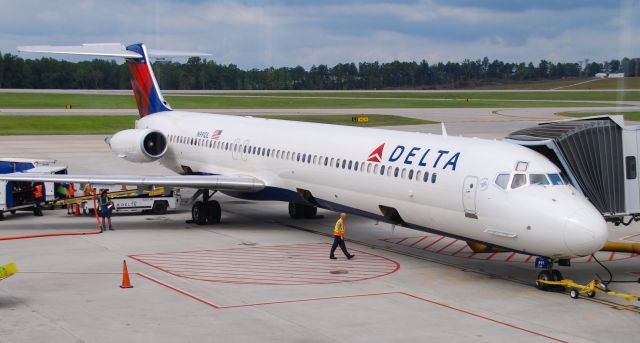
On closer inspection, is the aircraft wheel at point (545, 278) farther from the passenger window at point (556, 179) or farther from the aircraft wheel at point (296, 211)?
the aircraft wheel at point (296, 211)

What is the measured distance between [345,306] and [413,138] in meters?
7.25

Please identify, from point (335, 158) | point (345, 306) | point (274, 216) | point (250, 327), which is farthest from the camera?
point (274, 216)

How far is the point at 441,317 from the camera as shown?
18.0 m

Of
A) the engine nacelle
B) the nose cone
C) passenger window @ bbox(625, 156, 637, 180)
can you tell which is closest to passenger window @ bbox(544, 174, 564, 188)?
the nose cone

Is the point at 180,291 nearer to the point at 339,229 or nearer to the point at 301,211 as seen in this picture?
the point at 339,229

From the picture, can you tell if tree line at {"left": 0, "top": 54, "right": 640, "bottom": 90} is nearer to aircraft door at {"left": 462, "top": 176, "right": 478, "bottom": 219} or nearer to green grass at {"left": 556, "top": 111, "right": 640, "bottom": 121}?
green grass at {"left": 556, "top": 111, "right": 640, "bottom": 121}

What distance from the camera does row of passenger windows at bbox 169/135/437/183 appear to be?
2312 centimetres

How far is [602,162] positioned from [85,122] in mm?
62230

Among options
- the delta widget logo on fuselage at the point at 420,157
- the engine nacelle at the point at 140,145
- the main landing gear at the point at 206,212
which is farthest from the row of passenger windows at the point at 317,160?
the main landing gear at the point at 206,212

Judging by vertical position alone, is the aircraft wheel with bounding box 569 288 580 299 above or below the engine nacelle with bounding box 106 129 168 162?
below

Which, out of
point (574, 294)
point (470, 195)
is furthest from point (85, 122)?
point (574, 294)

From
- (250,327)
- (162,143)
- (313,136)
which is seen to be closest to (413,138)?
(313,136)

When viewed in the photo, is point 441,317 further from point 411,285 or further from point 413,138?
point 413,138

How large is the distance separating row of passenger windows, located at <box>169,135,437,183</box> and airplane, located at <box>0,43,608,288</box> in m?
0.04
